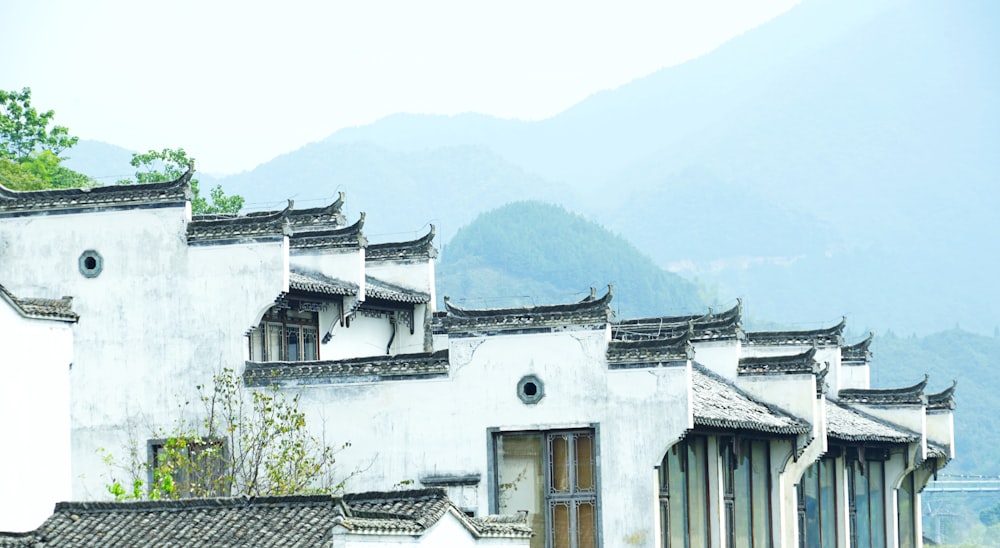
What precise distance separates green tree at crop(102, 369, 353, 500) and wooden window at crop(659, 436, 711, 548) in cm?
541

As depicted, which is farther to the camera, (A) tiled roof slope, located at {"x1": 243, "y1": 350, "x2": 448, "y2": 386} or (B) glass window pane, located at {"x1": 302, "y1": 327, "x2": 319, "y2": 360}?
(B) glass window pane, located at {"x1": 302, "y1": 327, "x2": 319, "y2": 360}

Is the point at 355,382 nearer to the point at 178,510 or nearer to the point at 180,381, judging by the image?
the point at 180,381

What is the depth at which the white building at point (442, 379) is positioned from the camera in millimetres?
29844

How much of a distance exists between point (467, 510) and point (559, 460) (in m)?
1.68

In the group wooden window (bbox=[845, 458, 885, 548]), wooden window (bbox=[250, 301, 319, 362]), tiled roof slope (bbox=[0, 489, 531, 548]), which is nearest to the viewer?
tiled roof slope (bbox=[0, 489, 531, 548])

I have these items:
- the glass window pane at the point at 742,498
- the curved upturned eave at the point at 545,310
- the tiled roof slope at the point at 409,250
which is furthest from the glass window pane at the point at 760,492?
the tiled roof slope at the point at 409,250

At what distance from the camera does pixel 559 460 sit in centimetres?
3014

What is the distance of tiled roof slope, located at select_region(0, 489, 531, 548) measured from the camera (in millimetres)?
23156

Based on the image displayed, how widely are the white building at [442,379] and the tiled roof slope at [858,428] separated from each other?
2468 millimetres

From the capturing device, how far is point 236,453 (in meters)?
31.5

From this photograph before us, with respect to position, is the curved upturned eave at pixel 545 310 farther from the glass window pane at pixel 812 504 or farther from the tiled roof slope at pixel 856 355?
the tiled roof slope at pixel 856 355

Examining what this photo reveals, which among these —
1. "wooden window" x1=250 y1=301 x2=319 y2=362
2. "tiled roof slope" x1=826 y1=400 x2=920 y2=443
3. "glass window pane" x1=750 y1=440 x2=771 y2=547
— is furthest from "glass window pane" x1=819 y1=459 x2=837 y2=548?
"wooden window" x1=250 y1=301 x2=319 y2=362

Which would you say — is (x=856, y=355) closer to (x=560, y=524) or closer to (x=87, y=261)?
(x=560, y=524)

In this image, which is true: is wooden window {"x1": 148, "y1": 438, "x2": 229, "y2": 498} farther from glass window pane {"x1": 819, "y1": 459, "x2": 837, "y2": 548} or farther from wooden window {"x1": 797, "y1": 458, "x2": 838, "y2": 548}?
glass window pane {"x1": 819, "y1": 459, "x2": 837, "y2": 548}
